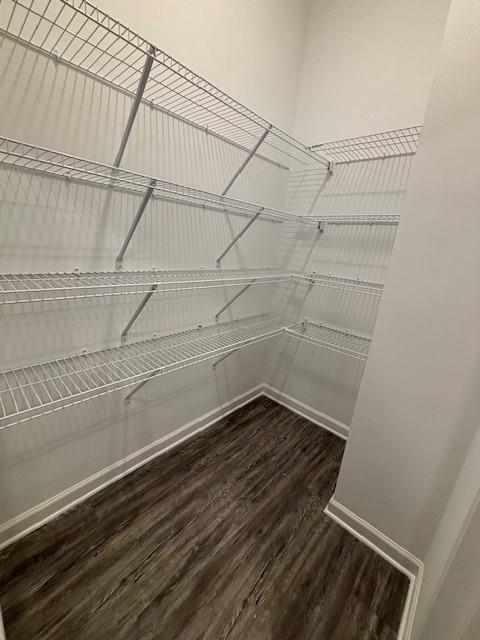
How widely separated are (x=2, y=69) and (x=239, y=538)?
1.99m

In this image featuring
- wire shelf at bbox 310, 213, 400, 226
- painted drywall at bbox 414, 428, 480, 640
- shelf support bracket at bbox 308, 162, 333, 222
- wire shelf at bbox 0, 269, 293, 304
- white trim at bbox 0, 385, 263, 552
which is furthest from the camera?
shelf support bracket at bbox 308, 162, 333, 222

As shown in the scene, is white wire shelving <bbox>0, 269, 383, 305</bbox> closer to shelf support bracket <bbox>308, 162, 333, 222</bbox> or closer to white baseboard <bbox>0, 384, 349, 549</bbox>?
shelf support bracket <bbox>308, 162, 333, 222</bbox>

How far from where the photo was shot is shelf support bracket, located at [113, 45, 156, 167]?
2.62 feet

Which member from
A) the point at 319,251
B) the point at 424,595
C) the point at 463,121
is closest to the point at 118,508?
the point at 424,595

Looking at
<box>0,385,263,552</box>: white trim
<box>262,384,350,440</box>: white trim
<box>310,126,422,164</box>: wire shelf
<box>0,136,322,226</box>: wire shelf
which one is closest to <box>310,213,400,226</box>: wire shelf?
<box>310,126,422,164</box>: wire shelf

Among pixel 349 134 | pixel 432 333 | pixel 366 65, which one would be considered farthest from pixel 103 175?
pixel 366 65

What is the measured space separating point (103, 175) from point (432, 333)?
1325 mm

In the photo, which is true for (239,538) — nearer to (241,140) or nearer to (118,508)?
(118,508)

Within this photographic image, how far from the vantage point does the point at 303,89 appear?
1.88 meters

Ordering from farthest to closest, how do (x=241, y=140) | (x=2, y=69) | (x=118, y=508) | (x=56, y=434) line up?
(x=241, y=140) → (x=118, y=508) → (x=56, y=434) → (x=2, y=69)

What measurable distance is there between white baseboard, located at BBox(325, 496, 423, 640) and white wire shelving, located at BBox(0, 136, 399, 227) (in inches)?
63.1

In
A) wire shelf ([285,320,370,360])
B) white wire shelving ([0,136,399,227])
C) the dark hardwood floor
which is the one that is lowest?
the dark hardwood floor

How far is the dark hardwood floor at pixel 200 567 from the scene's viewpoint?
1.03 meters

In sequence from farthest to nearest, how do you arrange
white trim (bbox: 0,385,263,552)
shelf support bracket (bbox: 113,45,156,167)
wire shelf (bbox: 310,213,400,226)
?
wire shelf (bbox: 310,213,400,226) → white trim (bbox: 0,385,263,552) → shelf support bracket (bbox: 113,45,156,167)
